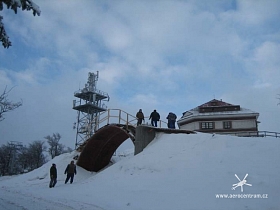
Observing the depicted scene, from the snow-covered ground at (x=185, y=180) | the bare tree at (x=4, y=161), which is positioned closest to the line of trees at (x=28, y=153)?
the bare tree at (x=4, y=161)

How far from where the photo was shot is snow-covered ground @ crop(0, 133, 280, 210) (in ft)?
→ 25.2

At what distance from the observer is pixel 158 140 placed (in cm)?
1596

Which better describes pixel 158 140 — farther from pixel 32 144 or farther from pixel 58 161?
pixel 32 144

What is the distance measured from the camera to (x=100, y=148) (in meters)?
24.5

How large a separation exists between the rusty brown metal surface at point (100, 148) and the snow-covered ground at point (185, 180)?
311 inches

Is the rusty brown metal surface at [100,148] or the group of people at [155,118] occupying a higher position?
the group of people at [155,118]

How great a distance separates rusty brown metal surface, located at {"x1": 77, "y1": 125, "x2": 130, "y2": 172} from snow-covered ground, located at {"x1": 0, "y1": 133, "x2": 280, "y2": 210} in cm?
789

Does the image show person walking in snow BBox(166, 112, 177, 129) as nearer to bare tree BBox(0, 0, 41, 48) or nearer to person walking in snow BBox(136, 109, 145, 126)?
person walking in snow BBox(136, 109, 145, 126)

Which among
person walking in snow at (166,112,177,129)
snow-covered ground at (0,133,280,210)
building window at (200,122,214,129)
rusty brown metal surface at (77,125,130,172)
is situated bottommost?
snow-covered ground at (0,133,280,210)

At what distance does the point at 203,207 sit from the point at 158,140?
8.83 m

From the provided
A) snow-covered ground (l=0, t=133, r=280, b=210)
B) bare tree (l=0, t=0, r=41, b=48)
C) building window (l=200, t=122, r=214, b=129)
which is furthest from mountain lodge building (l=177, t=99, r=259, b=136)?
bare tree (l=0, t=0, r=41, b=48)

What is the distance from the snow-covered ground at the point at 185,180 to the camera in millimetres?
7691

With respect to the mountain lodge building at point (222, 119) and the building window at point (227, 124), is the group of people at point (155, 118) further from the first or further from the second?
the building window at point (227, 124)

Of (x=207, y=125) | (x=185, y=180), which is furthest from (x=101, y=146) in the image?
(x=207, y=125)
